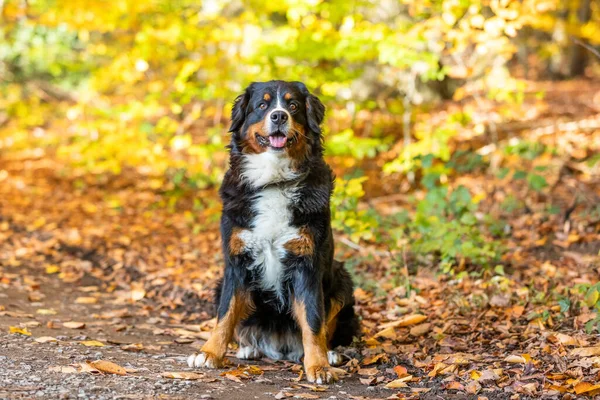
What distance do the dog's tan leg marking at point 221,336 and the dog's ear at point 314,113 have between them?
1194 mm

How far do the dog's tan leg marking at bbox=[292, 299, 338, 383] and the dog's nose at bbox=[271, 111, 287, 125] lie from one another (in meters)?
1.14

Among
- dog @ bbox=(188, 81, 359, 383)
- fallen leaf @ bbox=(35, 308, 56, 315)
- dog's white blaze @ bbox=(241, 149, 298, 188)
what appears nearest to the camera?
dog @ bbox=(188, 81, 359, 383)

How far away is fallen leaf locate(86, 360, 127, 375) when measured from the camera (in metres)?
3.88

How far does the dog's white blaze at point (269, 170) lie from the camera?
4.51 metres

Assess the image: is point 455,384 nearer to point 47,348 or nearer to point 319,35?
point 47,348

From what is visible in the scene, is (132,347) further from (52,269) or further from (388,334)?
(52,269)

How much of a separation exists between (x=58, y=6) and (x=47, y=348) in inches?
250

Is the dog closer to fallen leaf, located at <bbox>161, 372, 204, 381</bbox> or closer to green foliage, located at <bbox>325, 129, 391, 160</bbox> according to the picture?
fallen leaf, located at <bbox>161, 372, 204, 381</bbox>

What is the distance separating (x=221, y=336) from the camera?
4391 millimetres

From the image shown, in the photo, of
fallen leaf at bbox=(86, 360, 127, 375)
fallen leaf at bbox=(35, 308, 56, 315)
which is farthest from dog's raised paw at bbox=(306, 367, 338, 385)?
fallen leaf at bbox=(35, 308, 56, 315)

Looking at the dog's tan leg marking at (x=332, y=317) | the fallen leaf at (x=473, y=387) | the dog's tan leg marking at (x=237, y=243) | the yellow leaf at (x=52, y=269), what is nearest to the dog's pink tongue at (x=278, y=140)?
the dog's tan leg marking at (x=237, y=243)

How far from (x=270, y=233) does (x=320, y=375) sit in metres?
0.92

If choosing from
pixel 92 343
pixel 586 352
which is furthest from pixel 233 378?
pixel 586 352

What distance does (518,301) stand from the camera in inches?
220
